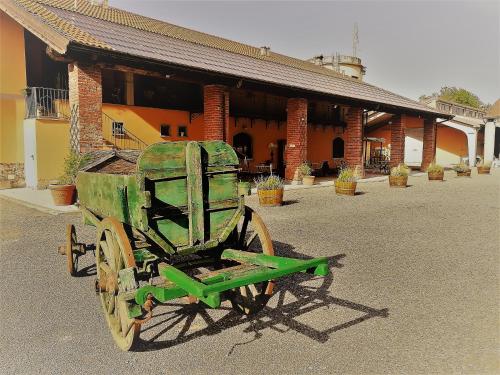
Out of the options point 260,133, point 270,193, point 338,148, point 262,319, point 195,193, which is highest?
point 260,133

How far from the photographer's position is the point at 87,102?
398 inches

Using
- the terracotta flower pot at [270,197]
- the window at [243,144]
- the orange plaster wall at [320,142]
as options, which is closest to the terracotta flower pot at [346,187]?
the terracotta flower pot at [270,197]

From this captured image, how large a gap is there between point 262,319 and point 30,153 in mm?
12420

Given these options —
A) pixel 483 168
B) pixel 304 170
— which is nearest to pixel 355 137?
pixel 304 170

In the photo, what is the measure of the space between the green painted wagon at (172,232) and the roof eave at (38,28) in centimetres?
735

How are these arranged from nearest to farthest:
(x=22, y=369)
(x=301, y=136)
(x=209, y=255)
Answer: (x=22, y=369) → (x=209, y=255) → (x=301, y=136)

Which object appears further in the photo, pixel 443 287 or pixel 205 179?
pixel 443 287

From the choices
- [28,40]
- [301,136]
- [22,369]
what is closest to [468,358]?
[22,369]

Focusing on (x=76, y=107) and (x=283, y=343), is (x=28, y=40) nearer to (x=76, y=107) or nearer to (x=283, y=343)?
(x=76, y=107)

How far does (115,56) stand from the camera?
33.5 feet

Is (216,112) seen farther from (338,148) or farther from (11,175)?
(338,148)

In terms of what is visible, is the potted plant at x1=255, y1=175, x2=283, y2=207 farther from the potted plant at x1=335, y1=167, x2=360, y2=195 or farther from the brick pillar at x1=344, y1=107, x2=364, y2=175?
the brick pillar at x1=344, y1=107, x2=364, y2=175

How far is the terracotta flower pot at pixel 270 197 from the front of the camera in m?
10.4

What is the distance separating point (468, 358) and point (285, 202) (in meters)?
8.34
